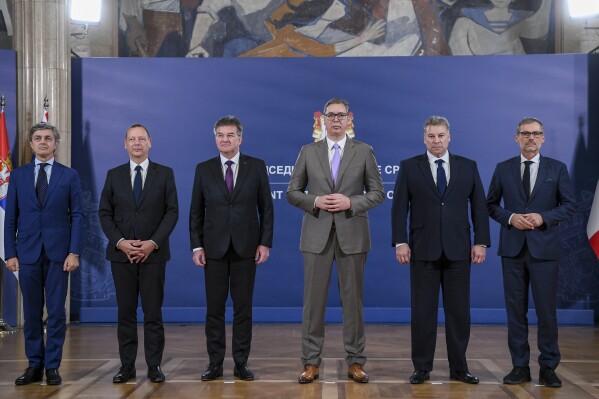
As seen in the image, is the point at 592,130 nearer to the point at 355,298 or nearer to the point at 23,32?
the point at 355,298

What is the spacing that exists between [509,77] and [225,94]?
2.89 metres

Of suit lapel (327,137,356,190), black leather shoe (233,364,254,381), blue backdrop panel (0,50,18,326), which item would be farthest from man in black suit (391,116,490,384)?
blue backdrop panel (0,50,18,326)

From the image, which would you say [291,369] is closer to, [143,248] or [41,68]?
[143,248]

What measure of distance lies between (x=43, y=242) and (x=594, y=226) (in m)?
5.14

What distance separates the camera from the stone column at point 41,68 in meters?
7.99

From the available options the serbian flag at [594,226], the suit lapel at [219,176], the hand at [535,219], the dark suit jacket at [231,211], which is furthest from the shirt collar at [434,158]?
the serbian flag at [594,226]

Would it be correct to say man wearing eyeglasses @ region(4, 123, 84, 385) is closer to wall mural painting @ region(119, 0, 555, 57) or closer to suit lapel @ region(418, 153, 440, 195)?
suit lapel @ region(418, 153, 440, 195)

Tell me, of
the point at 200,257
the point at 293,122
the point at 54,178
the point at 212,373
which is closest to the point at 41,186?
the point at 54,178

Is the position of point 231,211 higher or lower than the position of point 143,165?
lower

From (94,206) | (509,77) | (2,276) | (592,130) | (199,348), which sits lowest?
(199,348)

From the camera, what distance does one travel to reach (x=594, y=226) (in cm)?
770

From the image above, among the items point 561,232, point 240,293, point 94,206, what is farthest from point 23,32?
point 561,232

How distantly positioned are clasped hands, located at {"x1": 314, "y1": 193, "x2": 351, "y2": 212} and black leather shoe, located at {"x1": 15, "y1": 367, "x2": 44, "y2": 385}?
80.1 inches

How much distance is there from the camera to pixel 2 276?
794 cm
